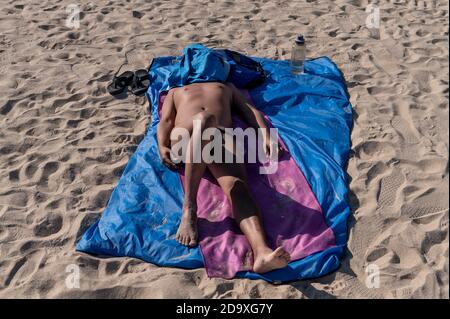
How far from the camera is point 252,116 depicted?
4.57 meters

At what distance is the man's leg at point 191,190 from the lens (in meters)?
3.62

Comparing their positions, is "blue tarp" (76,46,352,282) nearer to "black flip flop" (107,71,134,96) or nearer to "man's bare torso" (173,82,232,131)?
"black flip flop" (107,71,134,96)

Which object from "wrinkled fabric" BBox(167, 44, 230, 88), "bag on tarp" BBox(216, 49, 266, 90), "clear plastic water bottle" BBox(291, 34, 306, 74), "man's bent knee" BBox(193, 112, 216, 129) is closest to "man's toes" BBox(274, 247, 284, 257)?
"man's bent knee" BBox(193, 112, 216, 129)

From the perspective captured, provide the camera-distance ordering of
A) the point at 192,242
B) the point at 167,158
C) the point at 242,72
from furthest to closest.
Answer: the point at 242,72
the point at 167,158
the point at 192,242

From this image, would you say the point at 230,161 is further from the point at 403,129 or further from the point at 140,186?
the point at 403,129

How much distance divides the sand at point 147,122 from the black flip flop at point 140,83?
0.12 metres

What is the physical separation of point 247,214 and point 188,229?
45 cm

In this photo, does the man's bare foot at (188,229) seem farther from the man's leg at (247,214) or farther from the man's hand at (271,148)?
the man's hand at (271,148)

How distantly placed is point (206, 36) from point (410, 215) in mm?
3716

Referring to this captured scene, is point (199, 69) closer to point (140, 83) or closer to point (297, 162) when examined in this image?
point (140, 83)

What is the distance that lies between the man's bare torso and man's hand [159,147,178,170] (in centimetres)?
25

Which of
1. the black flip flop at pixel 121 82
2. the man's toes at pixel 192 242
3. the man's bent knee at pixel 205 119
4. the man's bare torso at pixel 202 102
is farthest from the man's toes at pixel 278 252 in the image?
the black flip flop at pixel 121 82

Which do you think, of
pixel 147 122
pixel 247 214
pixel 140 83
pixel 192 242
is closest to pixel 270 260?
pixel 247 214
